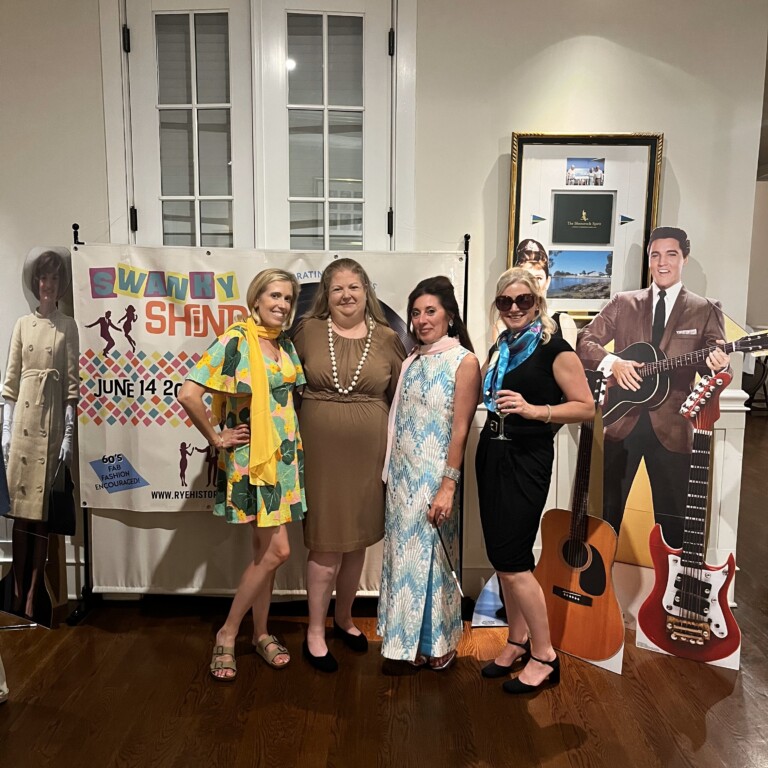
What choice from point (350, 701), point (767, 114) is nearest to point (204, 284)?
point (350, 701)

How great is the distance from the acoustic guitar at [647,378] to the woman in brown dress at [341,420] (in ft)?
3.50

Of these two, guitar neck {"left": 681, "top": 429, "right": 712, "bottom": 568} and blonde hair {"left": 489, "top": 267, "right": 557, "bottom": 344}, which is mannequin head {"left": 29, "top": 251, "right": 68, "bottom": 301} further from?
guitar neck {"left": 681, "top": 429, "right": 712, "bottom": 568}

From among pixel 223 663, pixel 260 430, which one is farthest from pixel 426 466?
pixel 223 663

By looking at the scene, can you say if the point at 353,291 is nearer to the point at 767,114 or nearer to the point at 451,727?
the point at 451,727

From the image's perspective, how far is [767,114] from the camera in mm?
5344

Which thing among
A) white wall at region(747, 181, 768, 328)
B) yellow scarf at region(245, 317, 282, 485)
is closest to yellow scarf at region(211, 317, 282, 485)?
yellow scarf at region(245, 317, 282, 485)

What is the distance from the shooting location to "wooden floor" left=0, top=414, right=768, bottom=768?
1857 millimetres

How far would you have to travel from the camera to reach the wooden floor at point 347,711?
186 cm

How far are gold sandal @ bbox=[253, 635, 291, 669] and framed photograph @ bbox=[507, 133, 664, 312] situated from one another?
190 cm

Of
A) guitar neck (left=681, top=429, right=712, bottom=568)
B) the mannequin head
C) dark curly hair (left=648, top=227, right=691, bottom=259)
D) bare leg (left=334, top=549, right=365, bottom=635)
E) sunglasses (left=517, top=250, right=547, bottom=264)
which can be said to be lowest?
bare leg (left=334, top=549, right=365, bottom=635)

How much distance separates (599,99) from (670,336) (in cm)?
113

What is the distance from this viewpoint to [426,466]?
2.16m

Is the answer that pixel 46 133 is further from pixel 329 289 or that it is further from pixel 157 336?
pixel 329 289

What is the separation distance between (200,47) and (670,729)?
11.0 ft
